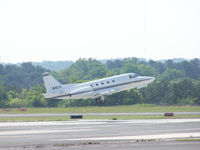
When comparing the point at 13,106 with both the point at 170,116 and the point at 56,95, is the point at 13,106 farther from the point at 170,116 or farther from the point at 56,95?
the point at 170,116

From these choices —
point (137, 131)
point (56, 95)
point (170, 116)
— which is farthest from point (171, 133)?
point (56, 95)

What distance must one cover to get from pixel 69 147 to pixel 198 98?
252ft

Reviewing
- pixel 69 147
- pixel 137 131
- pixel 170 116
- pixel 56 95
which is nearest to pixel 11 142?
pixel 69 147

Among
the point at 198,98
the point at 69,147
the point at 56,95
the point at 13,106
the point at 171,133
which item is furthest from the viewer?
the point at 13,106

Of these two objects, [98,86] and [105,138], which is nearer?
[105,138]

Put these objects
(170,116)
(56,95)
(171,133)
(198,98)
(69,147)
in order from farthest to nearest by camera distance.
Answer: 1. (198,98)
2. (56,95)
3. (170,116)
4. (171,133)
5. (69,147)

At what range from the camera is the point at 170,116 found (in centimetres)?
6656

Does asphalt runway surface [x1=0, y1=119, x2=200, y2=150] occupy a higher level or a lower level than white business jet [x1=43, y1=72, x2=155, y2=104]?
lower

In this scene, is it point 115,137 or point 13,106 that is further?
point 13,106

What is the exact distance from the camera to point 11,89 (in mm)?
134000

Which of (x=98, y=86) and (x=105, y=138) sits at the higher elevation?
(x=98, y=86)

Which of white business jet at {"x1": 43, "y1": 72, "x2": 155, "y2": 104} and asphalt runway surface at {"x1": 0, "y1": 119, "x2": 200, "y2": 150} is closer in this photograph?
asphalt runway surface at {"x1": 0, "y1": 119, "x2": 200, "y2": 150}

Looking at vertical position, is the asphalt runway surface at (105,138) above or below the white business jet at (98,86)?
below

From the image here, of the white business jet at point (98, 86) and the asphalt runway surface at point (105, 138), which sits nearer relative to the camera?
the asphalt runway surface at point (105, 138)
